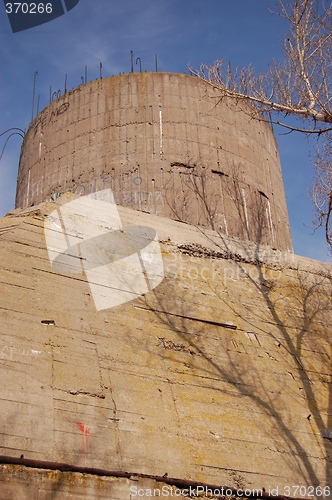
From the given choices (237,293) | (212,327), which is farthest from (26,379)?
(237,293)

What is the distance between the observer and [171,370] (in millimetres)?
6270

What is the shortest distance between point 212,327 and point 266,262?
189 cm

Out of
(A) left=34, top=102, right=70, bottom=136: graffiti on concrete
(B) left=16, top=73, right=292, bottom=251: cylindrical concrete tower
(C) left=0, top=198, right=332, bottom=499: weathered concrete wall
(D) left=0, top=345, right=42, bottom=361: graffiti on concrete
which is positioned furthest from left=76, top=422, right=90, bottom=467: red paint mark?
(A) left=34, top=102, right=70, bottom=136: graffiti on concrete

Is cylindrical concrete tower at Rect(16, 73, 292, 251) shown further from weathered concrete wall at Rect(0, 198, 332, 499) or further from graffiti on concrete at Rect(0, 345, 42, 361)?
graffiti on concrete at Rect(0, 345, 42, 361)

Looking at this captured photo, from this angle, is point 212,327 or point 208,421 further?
point 212,327

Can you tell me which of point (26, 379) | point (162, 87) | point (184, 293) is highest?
point (162, 87)

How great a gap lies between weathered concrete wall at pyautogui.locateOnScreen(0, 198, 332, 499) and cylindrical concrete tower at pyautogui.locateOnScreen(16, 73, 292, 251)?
6.38 ft

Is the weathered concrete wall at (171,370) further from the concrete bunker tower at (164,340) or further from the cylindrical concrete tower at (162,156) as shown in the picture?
the cylindrical concrete tower at (162,156)

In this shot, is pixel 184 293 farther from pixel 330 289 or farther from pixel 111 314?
pixel 330 289

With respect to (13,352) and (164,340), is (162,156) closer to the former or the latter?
(164,340)

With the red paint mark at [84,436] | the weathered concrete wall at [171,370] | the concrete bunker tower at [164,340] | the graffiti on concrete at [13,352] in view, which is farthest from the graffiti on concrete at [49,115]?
the red paint mark at [84,436]

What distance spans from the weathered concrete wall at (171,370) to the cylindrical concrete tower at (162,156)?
1945mm

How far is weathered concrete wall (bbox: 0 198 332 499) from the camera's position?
5.11m

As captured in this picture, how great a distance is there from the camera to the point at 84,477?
4703 millimetres
